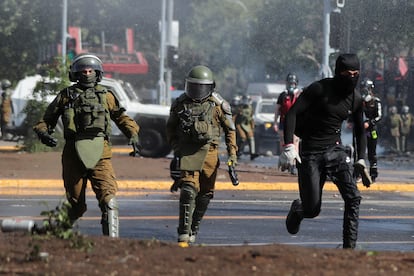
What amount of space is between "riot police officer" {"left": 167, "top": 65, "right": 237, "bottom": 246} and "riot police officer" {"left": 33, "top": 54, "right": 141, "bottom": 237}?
84cm

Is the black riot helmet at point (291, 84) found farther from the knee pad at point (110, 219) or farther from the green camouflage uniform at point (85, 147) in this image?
the knee pad at point (110, 219)

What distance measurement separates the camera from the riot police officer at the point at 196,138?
10766 mm

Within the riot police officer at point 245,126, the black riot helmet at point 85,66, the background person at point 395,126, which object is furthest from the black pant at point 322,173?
the background person at point 395,126

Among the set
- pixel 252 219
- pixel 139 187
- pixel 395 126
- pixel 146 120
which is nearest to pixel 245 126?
pixel 146 120

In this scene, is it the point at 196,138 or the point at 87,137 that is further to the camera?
the point at 196,138

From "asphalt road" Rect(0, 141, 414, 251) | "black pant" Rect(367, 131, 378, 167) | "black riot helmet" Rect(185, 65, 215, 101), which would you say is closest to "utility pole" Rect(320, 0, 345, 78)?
"asphalt road" Rect(0, 141, 414, 251)

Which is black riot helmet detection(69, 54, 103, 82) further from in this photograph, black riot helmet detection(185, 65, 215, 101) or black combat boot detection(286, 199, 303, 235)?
black combat boot detection(286, 199, 303, 235)

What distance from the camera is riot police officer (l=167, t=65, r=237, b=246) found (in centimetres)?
1077

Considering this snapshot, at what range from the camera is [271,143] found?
3369 cm

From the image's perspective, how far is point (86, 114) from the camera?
10.1 metres

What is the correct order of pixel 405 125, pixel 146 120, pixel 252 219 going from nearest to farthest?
pixel 252 219
pixel 146 120
pixel 405 125

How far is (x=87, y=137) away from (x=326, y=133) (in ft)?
6.52

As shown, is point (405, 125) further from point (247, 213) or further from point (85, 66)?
point (85, 66)

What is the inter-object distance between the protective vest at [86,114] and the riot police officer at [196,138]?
0.92 m
